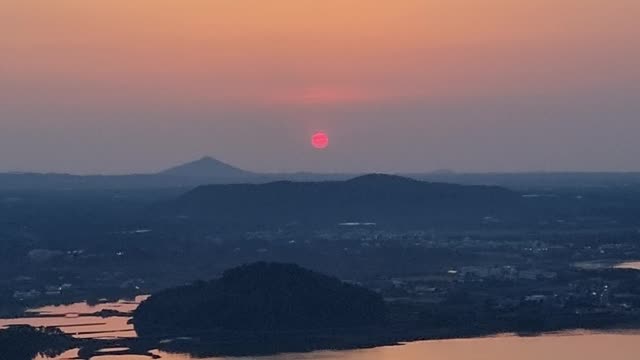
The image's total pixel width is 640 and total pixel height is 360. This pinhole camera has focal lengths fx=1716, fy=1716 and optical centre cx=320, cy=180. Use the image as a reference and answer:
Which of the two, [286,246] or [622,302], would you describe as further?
[286,246]

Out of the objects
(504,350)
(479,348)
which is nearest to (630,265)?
(479,348)

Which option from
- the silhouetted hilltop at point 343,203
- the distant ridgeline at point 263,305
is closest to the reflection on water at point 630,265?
the distant ridgeline at point 263,305

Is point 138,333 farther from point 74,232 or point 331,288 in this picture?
point 74,232

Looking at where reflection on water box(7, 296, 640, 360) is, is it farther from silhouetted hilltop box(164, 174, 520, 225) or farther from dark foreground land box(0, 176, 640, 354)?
silhouetted hilltop box(164, 174, 520, 225)

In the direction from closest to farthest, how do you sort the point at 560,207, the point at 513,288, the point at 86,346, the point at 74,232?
the point at 86,346 → the point at 513,288 → the point at 74,232 → the point at 560,207

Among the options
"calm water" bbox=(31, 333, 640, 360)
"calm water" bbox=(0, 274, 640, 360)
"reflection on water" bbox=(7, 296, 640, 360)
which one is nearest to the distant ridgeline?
"calm water" bbox=(0, 274, 640, 360)

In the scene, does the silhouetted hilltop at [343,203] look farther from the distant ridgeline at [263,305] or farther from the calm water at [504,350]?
the calm water at [504,350]

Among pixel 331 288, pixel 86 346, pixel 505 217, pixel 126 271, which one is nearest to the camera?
pixel 86 346

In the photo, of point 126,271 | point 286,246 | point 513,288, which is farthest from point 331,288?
point 286,246
